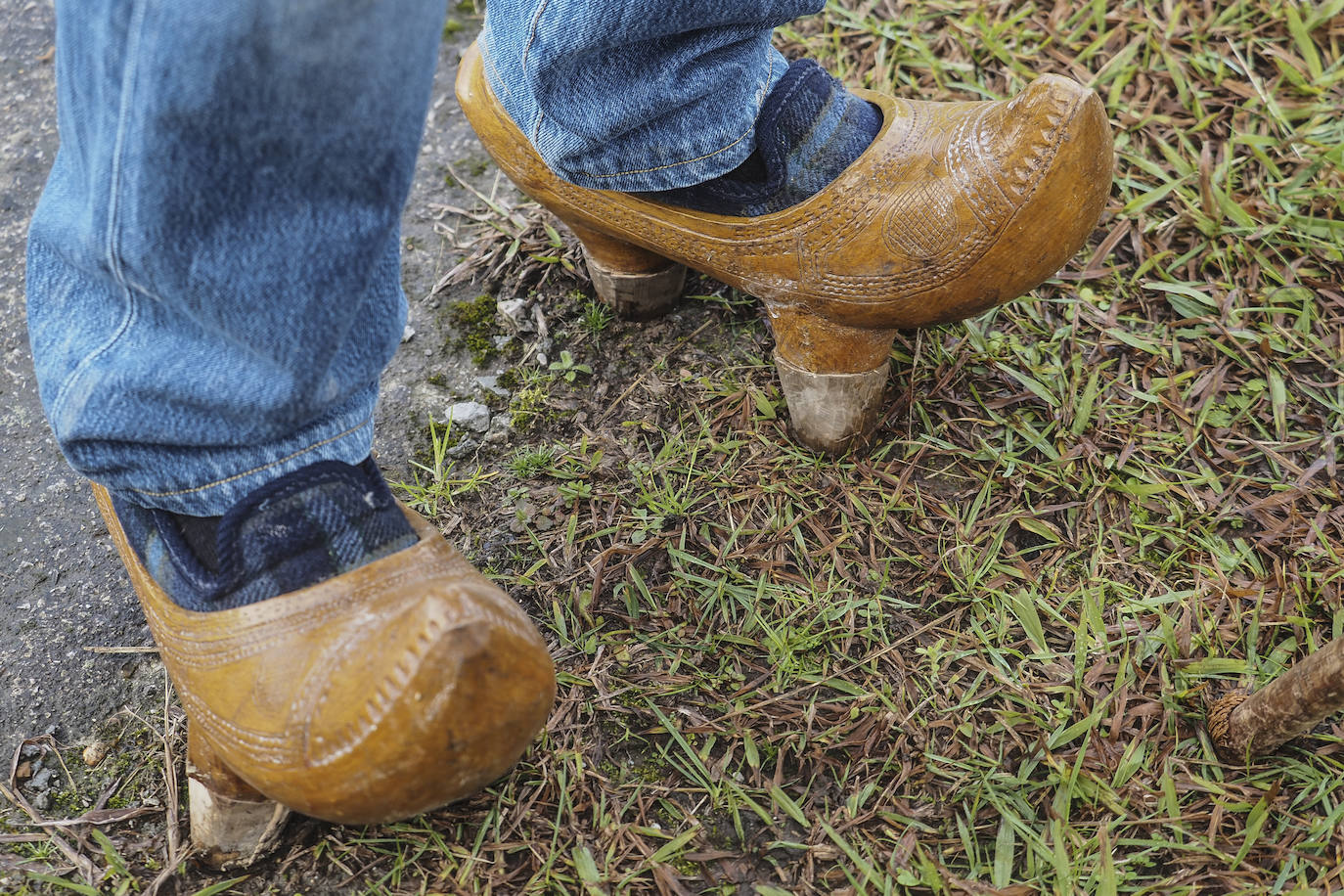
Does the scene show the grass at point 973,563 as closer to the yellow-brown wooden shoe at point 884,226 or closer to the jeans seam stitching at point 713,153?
the yellow-brown wooden shoe at point 884,226

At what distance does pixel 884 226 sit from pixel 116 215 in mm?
1084

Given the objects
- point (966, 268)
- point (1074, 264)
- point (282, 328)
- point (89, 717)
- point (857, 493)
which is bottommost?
point (89, 717)

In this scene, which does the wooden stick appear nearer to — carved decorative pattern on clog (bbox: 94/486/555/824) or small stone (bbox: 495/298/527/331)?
carved decorative pattern on clog (bbox: 94/486/555/824)

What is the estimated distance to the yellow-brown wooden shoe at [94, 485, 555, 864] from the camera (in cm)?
102

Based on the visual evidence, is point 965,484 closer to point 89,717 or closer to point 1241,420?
point 1241,420

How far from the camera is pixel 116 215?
96cm

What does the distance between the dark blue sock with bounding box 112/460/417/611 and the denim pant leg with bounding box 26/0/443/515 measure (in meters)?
0.04

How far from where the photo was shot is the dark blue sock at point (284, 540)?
1160 mm

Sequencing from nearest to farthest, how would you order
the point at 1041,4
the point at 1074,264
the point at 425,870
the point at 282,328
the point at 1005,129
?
the point at 282,328 → the point at 425,870 → the point at 1005,129 → the point at 1074,264 → the point at 1041,4

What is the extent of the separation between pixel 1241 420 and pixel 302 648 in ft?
5.71

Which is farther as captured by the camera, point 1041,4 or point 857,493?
point 1041,4

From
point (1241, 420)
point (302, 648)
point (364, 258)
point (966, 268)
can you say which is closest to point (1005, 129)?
point (966, 268)

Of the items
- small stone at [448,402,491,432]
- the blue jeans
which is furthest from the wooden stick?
small stone at [448,402,491,432]

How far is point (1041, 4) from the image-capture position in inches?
99.0
